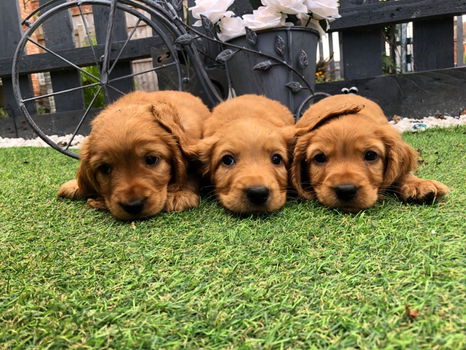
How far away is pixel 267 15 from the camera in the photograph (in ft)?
12.5

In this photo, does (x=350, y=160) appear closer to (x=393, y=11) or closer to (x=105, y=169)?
(x=105, y=169)

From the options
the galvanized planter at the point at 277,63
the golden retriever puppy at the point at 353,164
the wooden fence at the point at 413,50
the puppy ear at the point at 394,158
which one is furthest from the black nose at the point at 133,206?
the wooden fence at the point at 413,50

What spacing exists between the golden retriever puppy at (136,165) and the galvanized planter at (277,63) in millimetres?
1548

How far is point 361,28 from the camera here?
546 centimetres

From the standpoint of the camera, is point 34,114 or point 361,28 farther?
point 34,114

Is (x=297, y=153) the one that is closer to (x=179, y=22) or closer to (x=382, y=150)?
(x=382, y=150)

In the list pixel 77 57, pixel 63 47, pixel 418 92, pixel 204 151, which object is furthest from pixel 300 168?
pixel 63 47

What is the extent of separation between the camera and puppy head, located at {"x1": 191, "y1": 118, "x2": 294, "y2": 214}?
2.14m

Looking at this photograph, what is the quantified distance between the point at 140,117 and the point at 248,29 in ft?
5.77

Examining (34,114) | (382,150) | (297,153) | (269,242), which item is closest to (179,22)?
(297,153)

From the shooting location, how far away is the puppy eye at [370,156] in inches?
87.9

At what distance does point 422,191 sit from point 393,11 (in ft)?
12.7

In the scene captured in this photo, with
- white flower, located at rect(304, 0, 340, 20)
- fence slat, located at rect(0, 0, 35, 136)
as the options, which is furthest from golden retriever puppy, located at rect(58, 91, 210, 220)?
fence slat, located at rect(0, 0, 35, 136)

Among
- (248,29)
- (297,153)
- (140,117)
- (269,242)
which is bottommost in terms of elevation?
(269,242)
